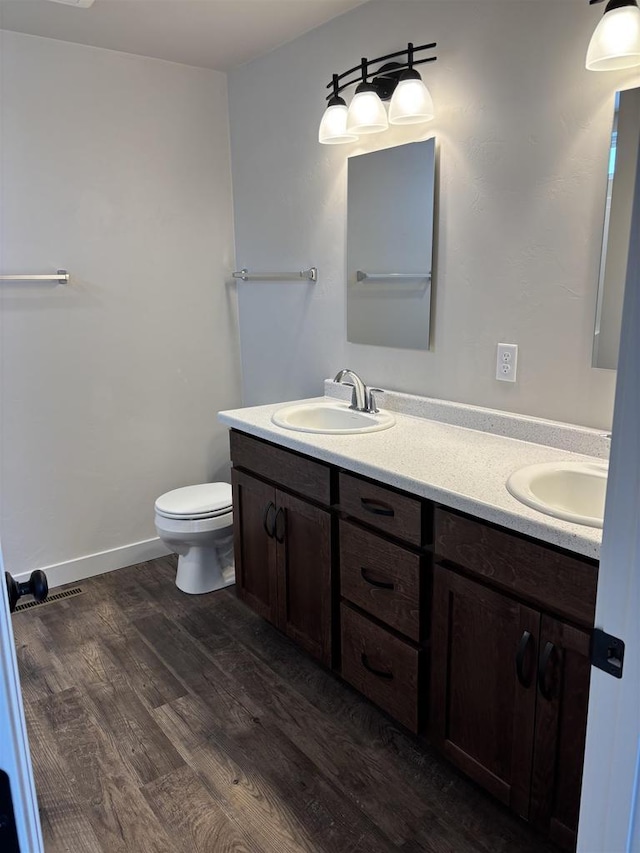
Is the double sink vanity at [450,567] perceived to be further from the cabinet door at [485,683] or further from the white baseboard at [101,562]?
the white baseboard at [101,562]

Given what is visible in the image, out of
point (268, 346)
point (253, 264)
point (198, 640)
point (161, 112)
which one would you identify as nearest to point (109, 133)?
point (161, 112)

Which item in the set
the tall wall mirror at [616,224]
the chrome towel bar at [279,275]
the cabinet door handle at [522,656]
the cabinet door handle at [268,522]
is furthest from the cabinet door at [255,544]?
the tall wall mirror at [616,224]

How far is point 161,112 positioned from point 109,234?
1.99 ft

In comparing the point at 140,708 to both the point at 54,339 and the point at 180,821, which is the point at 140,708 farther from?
the point at 54,339

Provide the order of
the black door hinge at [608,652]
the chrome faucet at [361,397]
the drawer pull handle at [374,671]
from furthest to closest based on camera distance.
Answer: the chrome faucet at [361,397], the drawer pull handle at [374,671], the black door hinge at [608,652]

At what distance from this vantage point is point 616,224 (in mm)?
1688

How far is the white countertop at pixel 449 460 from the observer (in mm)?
1395

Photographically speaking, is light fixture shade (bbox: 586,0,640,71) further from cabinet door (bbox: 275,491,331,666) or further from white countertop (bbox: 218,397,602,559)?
cabinet door (bbox: 275,491,331,666)

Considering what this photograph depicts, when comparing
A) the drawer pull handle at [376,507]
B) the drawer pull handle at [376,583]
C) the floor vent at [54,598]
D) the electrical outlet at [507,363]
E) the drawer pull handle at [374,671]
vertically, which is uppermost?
the electrical outlet at [507,363]

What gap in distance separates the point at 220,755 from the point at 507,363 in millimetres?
1469

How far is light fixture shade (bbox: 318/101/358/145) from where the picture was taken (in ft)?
7.59

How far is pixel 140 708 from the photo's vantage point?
214 cm

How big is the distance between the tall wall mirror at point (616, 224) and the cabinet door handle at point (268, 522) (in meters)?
1.16

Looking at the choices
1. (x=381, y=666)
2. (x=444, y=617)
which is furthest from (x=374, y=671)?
(x=444, y=617)
